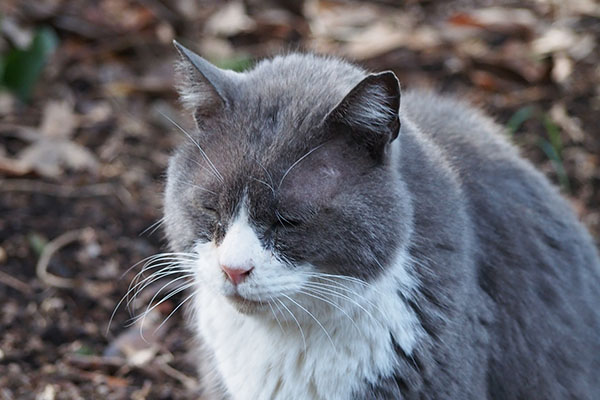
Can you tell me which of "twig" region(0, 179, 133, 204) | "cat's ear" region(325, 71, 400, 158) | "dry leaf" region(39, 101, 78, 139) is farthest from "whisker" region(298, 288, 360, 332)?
"dry leaf" region(39, 101, 78, 139)

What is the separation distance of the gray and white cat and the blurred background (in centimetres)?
87

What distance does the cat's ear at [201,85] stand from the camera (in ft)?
7.70

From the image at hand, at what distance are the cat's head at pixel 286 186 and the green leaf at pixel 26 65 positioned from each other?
2.32 m

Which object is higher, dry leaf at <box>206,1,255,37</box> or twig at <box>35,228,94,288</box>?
dry leaf at <box>206,1,255,37</box>

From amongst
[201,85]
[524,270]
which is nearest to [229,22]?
[201,85]

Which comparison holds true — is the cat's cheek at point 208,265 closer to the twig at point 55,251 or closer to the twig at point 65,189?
the twig at point 55,251

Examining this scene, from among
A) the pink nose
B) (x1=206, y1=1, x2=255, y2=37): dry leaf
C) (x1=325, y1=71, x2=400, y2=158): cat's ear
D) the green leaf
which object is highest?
(x1=325, y1=71, x2=400, y2=158): cat's ear

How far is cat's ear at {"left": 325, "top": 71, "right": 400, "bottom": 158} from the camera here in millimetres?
2162

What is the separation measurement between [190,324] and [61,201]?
1.47 metres

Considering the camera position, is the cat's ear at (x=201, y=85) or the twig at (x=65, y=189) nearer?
the cat's ear at (x=201, y=85)

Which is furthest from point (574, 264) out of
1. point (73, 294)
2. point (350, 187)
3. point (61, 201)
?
point (61, 201)

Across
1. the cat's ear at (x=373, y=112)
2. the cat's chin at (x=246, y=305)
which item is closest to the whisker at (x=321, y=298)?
the cat's chin at (x=246, y=305)

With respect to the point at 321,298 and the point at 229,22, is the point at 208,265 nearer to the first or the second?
the point at 321,298

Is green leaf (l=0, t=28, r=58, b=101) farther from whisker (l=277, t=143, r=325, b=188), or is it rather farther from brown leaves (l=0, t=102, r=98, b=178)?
whisker (l=277, t=143, r=325, b=188)
